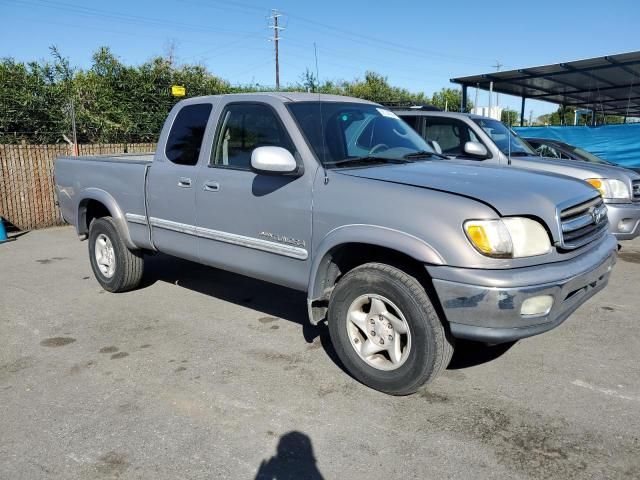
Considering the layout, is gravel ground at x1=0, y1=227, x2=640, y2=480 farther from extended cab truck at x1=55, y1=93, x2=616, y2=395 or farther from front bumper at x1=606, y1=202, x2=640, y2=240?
front bumper at x1=606, y1=202, x2=640, y2=240

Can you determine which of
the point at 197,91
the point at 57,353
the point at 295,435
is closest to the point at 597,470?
the point at 295,435

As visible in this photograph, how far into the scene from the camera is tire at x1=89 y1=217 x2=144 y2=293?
568 cm

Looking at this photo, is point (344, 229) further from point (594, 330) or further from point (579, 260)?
point (594, 330)

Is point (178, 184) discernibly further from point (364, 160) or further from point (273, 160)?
point (364, 160)

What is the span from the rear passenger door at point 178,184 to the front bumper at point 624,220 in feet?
16.1

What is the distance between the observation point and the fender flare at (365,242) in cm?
317

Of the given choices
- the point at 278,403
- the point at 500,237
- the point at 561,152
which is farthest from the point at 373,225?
the point at 561,152

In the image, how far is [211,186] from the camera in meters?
4.46

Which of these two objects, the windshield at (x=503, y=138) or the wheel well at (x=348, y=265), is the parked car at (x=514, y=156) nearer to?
the windshield at (x=503, y=138)

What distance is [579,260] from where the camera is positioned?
3.40 metres

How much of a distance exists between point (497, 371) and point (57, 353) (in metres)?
3.40

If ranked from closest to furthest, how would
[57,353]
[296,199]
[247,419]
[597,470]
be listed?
1. [597,470]
2. [247,419]
3. [296,199]
4. [57,353]

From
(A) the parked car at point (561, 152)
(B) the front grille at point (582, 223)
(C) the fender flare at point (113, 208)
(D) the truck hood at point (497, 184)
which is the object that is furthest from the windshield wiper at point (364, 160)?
(A) the parked car at point (561, 152)

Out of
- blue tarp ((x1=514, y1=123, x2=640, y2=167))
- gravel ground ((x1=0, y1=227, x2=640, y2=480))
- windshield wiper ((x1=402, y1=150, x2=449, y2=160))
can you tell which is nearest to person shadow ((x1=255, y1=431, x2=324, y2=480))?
gravel ground ((x1=0, y1=227, x2=640, y2=480))
